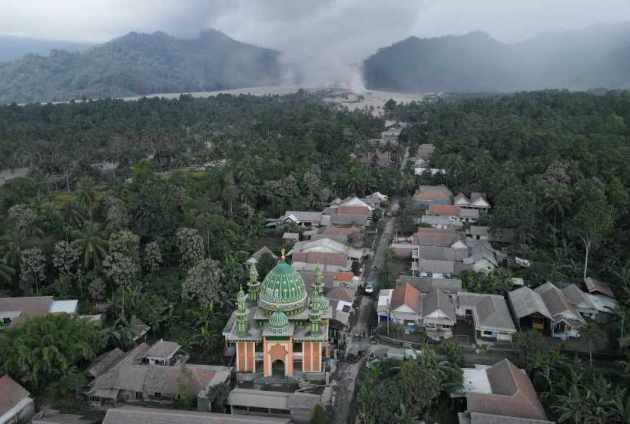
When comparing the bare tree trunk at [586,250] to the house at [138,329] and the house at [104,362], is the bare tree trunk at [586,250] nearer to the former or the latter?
the house at [138,329]

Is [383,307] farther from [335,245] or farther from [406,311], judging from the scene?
[335,245]

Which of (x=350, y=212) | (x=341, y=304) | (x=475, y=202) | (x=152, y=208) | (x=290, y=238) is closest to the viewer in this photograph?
(x=341, y=304)

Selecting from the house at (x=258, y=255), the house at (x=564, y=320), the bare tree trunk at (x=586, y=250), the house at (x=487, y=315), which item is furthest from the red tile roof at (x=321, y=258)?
the bare tree trunk at (x=586, y=250)

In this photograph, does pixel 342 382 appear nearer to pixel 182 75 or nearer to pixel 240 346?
pixel 240 346

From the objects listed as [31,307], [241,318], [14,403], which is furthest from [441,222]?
[14,403]

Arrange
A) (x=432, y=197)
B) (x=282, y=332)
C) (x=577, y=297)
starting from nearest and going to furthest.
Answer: (x=282, y=332)
(x=577, y=297)
(x=432, y=197)

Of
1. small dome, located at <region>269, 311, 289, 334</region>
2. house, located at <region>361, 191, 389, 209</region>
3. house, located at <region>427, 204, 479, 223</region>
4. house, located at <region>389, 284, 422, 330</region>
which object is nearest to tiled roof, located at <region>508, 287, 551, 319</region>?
house, located at <region>389, 284, 422, 330</region>

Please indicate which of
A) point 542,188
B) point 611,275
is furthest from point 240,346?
point 542,188
